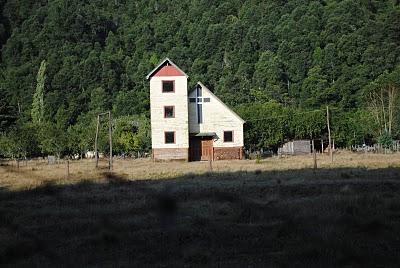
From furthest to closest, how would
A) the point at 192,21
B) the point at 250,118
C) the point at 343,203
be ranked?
the point at 192,21 → the point at 250,118 → the point at 343,203

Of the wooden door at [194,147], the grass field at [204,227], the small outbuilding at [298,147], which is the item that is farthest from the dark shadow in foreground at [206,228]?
the small outbuilding at [298,147]

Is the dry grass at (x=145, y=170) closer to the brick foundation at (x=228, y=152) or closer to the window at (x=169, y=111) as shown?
the window at (x=169, y=111)

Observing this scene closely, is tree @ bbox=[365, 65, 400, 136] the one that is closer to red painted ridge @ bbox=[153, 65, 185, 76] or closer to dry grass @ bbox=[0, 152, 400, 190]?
red painted ridge @ bbox=[153, 65, 185, 76]

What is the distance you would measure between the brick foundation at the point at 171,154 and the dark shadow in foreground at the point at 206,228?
27.2m

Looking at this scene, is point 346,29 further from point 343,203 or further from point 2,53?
point 343,203

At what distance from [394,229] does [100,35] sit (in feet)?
386

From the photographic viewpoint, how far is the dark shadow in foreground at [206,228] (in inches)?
309

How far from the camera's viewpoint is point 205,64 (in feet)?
355

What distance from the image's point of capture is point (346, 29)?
96.9 metres

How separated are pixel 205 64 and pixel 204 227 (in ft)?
324

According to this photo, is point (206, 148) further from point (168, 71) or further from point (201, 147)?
point (168, 71)

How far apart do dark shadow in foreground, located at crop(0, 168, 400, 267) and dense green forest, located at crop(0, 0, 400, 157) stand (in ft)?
140

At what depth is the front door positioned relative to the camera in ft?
151

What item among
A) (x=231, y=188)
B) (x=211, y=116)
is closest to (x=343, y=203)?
(x=231, y=188)
